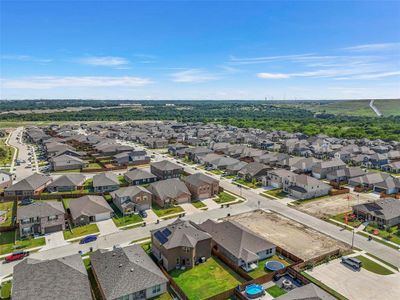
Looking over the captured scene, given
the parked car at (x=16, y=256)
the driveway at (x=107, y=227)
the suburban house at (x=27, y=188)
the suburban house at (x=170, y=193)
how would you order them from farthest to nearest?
the suburban house at (x=27, y=188) → the suburban house at (x=170, y=193) → the driveway at (x=107, y=227) → the parked car at (x=16, y=256)

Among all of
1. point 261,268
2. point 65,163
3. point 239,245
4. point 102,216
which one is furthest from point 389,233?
point 65,163

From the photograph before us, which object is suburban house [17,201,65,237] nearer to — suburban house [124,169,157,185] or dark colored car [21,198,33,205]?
dark colored car [21,198,33,205]

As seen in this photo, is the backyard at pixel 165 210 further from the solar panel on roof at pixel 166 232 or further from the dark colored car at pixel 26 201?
the dark colored car at pixel 26 201

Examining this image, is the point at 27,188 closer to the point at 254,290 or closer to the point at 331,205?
the point at 254,290

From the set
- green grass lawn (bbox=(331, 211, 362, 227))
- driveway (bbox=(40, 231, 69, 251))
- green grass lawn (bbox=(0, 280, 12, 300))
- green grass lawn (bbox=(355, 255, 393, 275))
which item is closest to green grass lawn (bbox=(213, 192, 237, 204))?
green grass lawn (bbox=(331, 211, 362, 227))

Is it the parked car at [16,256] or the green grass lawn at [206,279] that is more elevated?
the parked car at [16,256]

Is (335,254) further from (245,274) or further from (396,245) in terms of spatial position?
(245,274)

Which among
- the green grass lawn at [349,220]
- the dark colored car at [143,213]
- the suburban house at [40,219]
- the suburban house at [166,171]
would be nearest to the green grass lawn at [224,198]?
the dark colored car at [143,213]

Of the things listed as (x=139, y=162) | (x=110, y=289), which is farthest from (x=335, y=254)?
(x=139, y=162)
